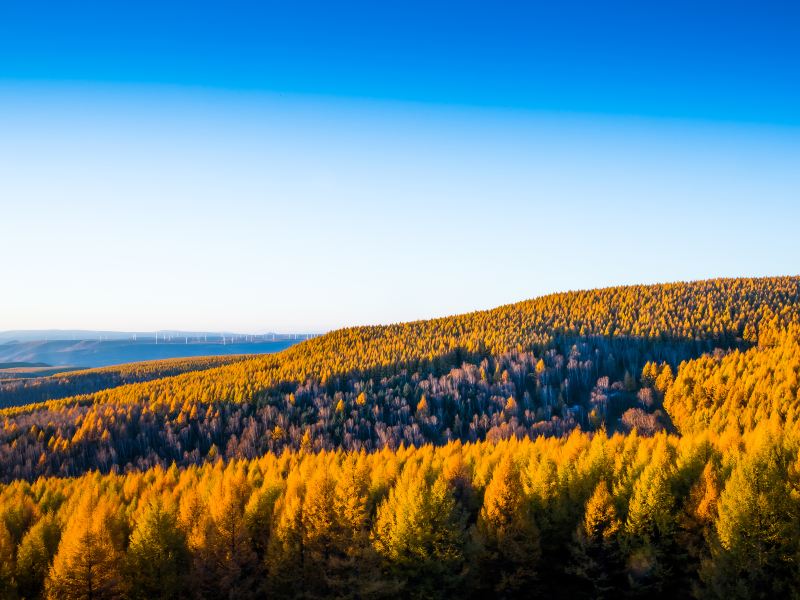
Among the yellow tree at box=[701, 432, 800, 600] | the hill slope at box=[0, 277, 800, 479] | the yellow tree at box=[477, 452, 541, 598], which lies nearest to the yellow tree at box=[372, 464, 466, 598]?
the yellow tree at box=[477, 452, 541, 598]

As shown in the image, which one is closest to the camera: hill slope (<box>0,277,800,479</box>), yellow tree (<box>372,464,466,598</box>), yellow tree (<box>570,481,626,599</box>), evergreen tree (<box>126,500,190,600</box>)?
evergreen tree (<box>126,500,190,600</box>)

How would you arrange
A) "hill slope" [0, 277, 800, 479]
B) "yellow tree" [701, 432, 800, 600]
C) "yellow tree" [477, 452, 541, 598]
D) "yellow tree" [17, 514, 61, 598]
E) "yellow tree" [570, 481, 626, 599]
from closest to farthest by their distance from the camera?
1. "yellow tree" [17, 514, 61, 598]
2. "yellow tree" [701, 432, 800, 600]
3. "yellow tree" [570, 481, 626, 599]
4. "yellow tree" [477, 452, 541, 598]
5. "hill slope" [0, 277, 800, 479]

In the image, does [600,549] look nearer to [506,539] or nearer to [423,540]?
[506,539]

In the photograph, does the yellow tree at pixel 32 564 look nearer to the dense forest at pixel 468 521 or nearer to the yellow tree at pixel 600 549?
the dense forest at pixel 468 521

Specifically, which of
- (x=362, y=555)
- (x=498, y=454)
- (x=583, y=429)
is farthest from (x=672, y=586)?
(x=583, y=429)

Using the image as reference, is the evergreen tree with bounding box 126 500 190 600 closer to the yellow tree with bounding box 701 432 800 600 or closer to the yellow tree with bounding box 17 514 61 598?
the yellow tree with bounding box 17 514 61 598

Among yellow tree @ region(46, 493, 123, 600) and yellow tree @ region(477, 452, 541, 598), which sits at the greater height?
yellow tree @ region(46, 493, 123, 600)

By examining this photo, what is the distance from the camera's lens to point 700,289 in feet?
555

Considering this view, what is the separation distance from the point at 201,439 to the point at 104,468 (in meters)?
18.5

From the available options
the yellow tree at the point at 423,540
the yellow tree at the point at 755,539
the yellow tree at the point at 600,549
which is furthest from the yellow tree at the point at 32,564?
the yellow tree at the point at 755,539

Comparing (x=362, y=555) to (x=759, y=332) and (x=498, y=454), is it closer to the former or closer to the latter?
(x=498, y=454)

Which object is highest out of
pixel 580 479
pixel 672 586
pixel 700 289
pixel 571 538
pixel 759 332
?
pixel 700 289

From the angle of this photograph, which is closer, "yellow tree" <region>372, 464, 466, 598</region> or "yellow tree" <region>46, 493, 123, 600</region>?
"yellow tree" <region>46, 493, 123, 600</region>

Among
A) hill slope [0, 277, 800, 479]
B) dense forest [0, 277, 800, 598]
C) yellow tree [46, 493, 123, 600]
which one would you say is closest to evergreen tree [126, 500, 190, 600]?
dense forest [0, 277, 800, 598]
